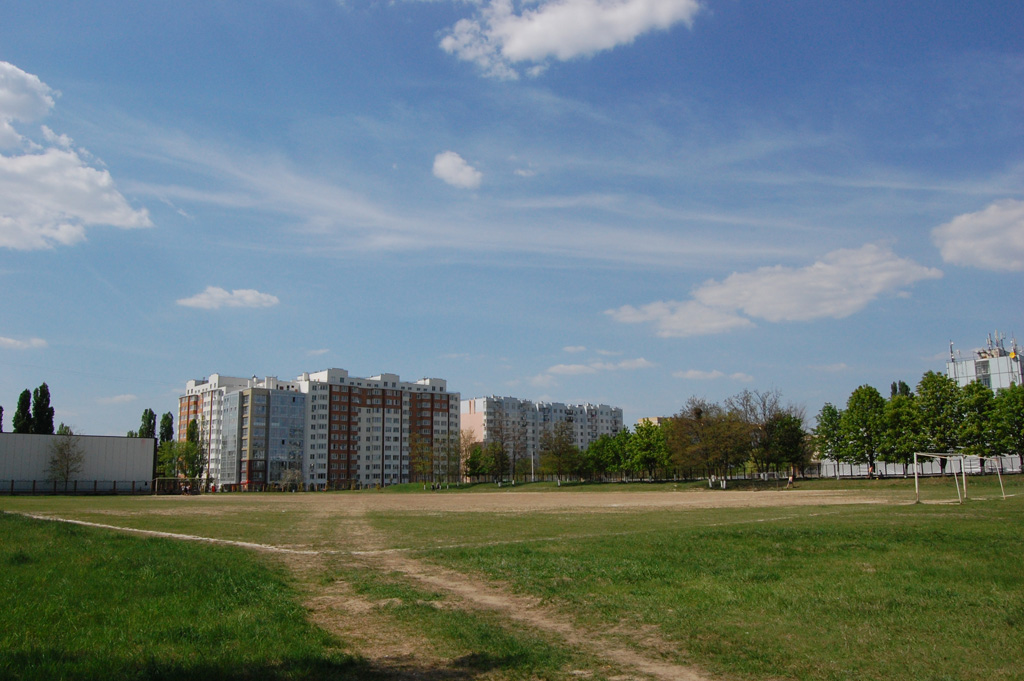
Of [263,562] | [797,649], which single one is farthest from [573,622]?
[263,562]

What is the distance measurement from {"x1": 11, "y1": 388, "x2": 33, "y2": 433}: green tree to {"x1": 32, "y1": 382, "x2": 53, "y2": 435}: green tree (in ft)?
2.54

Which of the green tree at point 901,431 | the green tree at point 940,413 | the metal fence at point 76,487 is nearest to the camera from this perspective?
the green tree at point 940,413

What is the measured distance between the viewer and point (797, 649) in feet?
31.9

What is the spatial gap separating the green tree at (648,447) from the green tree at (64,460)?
94.6 metres

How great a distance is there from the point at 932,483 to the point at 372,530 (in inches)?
2694

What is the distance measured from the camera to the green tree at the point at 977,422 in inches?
3246

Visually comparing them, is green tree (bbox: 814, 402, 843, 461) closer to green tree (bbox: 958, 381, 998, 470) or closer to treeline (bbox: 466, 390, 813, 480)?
treeline (bbox: 466, 390, 813, 480)

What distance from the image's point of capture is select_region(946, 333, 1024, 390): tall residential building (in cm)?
14725

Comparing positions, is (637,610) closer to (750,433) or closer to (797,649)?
(797,649)

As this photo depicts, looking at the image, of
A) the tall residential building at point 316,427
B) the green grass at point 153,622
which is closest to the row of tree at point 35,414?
the tall residential building at point 316,427

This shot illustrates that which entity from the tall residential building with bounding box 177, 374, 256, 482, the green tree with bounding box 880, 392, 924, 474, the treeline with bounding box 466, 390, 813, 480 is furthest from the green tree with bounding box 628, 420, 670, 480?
the tall residential building with bounding box 177, 374, 256, 482

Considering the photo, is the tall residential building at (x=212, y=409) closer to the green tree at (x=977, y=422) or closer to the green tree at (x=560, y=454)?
the green tree at (x=560, y=454)

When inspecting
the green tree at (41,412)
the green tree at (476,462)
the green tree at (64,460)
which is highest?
the green tree at (41,412)

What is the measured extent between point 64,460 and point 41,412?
2105 cm
